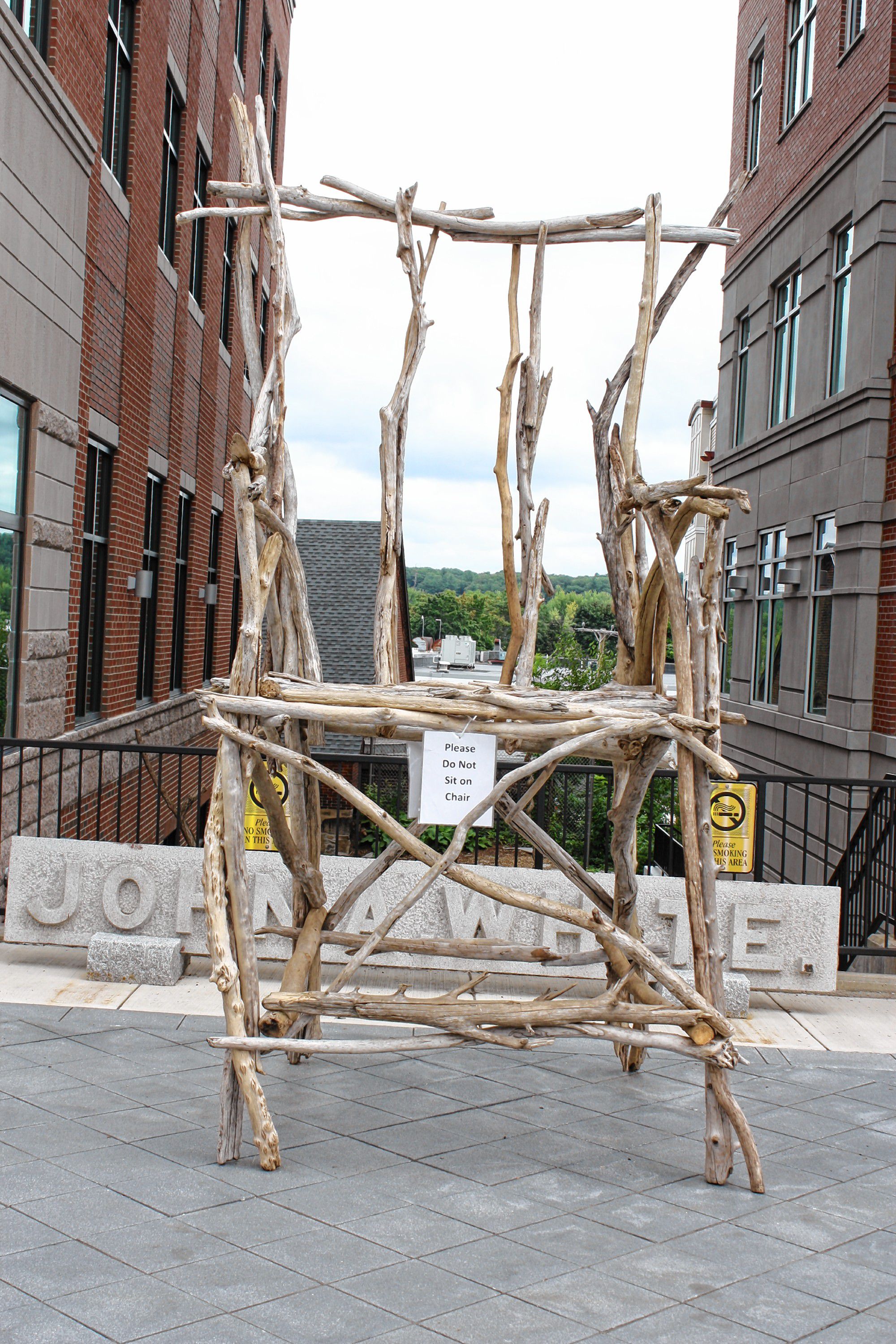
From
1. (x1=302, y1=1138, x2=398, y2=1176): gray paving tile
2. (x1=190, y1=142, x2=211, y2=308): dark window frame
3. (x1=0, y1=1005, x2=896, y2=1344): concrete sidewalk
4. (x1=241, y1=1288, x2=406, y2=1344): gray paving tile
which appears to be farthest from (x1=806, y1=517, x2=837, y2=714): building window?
(x1=241, y1=1288, x2=406, y2=1344): gray paving tile

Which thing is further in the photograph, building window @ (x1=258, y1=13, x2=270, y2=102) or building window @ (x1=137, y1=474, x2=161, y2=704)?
building window @ (x1=258, y1=13, x2=270, y2=102)

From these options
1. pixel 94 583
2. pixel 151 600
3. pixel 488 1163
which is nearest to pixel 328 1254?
pixel 488 1163

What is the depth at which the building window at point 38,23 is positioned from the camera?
27.5ft

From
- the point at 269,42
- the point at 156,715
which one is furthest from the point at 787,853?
the point at 269,42

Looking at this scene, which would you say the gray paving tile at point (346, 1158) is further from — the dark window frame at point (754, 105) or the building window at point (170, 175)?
the dark window frame at point (754, 105)

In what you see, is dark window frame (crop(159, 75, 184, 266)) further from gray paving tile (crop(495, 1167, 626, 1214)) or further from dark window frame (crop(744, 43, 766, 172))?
gray paving tile (crop(495, 1167, 626, 1214))

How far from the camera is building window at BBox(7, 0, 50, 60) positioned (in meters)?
8.38

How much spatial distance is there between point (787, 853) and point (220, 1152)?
544 inches

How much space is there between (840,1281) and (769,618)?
52.6ft

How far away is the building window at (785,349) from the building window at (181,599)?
9.54 meters

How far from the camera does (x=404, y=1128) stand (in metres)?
4.90

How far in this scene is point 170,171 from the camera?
47.0 feet

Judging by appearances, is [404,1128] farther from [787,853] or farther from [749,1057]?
[787,853]

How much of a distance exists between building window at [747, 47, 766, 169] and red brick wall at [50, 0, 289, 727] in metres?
9.20
